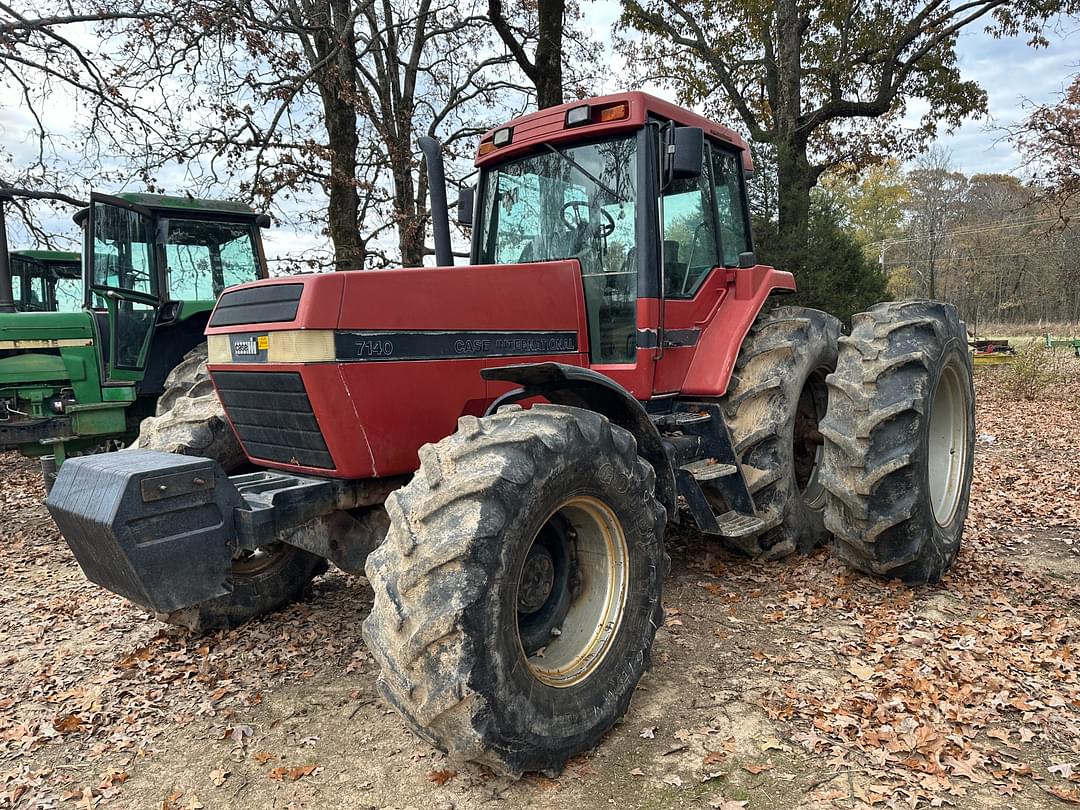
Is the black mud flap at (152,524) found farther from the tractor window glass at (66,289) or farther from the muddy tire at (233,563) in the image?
the tractor window glass at (66,289)

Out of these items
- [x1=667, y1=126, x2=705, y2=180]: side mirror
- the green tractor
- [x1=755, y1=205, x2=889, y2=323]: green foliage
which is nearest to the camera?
[x1=667, y1=126, x2=705, y2=180]: side mirror

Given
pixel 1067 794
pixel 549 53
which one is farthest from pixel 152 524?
pixel 549 53

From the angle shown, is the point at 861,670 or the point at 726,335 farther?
the point at 726,335

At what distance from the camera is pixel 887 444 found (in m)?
4.05

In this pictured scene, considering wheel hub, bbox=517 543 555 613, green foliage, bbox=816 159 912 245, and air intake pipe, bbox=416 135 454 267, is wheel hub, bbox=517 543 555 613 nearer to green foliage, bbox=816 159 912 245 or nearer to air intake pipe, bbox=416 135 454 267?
air intake pipe, bbox=416 135 454 267

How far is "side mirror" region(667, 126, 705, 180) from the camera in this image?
Answer: 3799 millimetres

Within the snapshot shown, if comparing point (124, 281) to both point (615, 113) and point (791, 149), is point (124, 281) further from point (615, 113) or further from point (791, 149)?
point (791, 149)

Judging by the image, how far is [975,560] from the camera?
500 centimetres

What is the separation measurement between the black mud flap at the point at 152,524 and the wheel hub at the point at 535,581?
45.9 inches

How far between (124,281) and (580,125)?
6.06m

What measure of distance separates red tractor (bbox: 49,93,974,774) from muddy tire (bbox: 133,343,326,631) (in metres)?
0.02

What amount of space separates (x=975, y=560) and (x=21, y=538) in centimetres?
760

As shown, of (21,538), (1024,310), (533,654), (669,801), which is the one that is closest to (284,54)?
(21,538)

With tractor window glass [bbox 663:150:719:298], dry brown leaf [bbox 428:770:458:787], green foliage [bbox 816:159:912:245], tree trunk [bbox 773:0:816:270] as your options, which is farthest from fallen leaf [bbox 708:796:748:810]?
green foliage [bbox 816:159:912:245]
